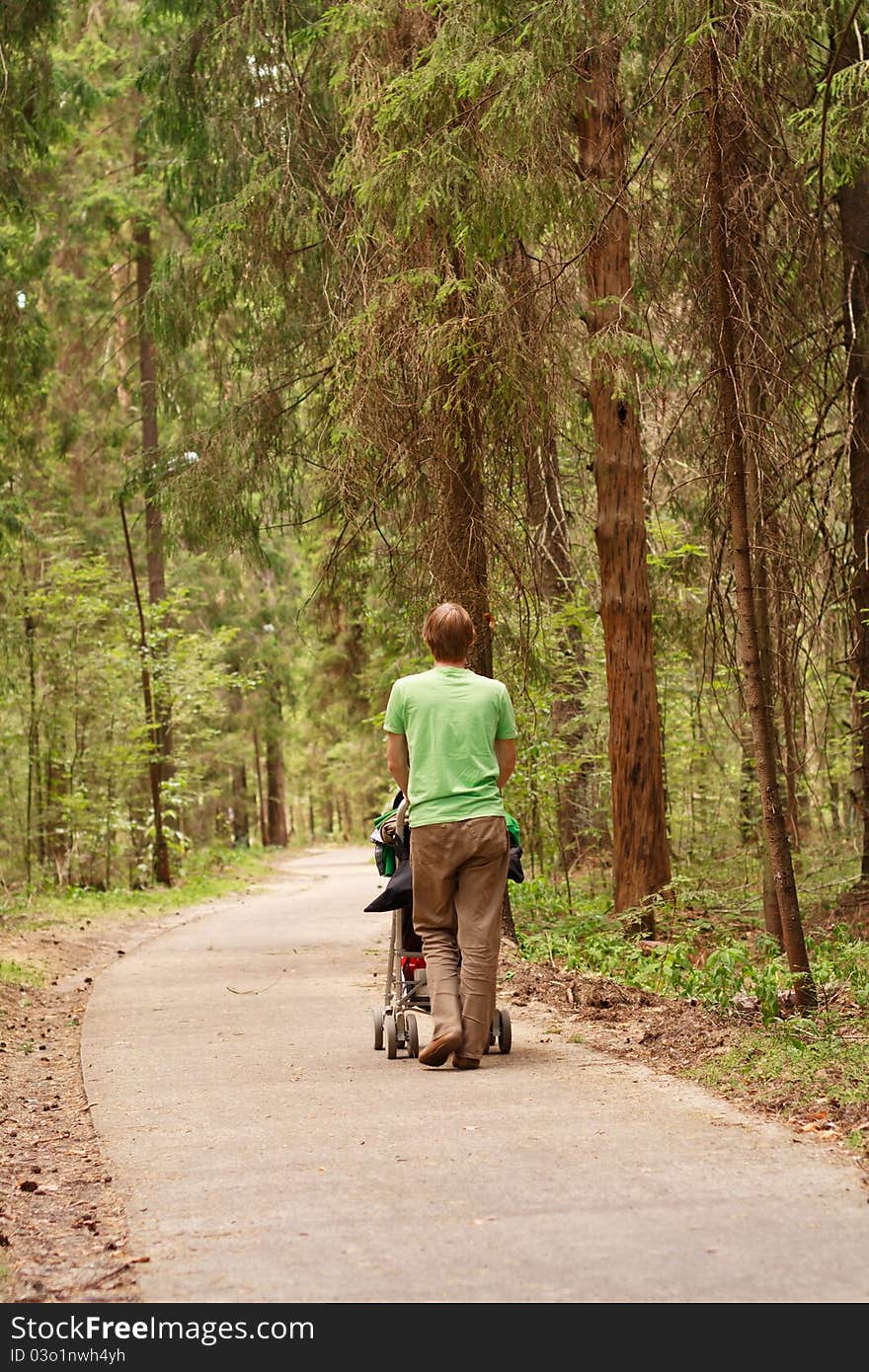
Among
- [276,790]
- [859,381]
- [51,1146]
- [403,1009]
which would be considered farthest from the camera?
[276,790]

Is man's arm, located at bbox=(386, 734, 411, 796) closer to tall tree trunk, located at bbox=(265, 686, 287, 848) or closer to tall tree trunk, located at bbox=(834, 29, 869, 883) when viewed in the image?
tall tree trunk, located at bbox=(834, 29, 869, 883)

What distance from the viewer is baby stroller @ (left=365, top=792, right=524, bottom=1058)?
682 cm

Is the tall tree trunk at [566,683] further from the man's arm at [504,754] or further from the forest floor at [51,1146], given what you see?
the man's arm at [504,754]

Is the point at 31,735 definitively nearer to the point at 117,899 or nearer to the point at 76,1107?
the point at 117,899

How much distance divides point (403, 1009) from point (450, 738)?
1416 millimetres

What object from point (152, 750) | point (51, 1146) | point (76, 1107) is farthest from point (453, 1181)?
point (152, 750)

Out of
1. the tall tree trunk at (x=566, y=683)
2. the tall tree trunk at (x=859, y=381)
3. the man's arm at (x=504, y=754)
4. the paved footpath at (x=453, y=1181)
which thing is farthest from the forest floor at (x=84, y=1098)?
the tall tree trunk at (x=859, y=381)

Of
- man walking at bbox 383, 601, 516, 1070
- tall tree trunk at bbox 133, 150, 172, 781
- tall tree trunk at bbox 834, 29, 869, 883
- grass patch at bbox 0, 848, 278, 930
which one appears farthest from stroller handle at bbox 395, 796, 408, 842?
tall tree trunk at bbox 133, 150, 172, 781

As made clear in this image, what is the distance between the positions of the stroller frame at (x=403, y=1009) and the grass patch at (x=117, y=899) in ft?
30.0

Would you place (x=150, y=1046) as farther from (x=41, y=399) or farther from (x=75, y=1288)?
(x=41, y=399)

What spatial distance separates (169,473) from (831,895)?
771 cm

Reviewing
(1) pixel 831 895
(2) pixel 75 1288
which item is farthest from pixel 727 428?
(1) pixel 831 895

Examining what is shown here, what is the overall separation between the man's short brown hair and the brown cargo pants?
0.84 meters

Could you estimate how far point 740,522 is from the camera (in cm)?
732
